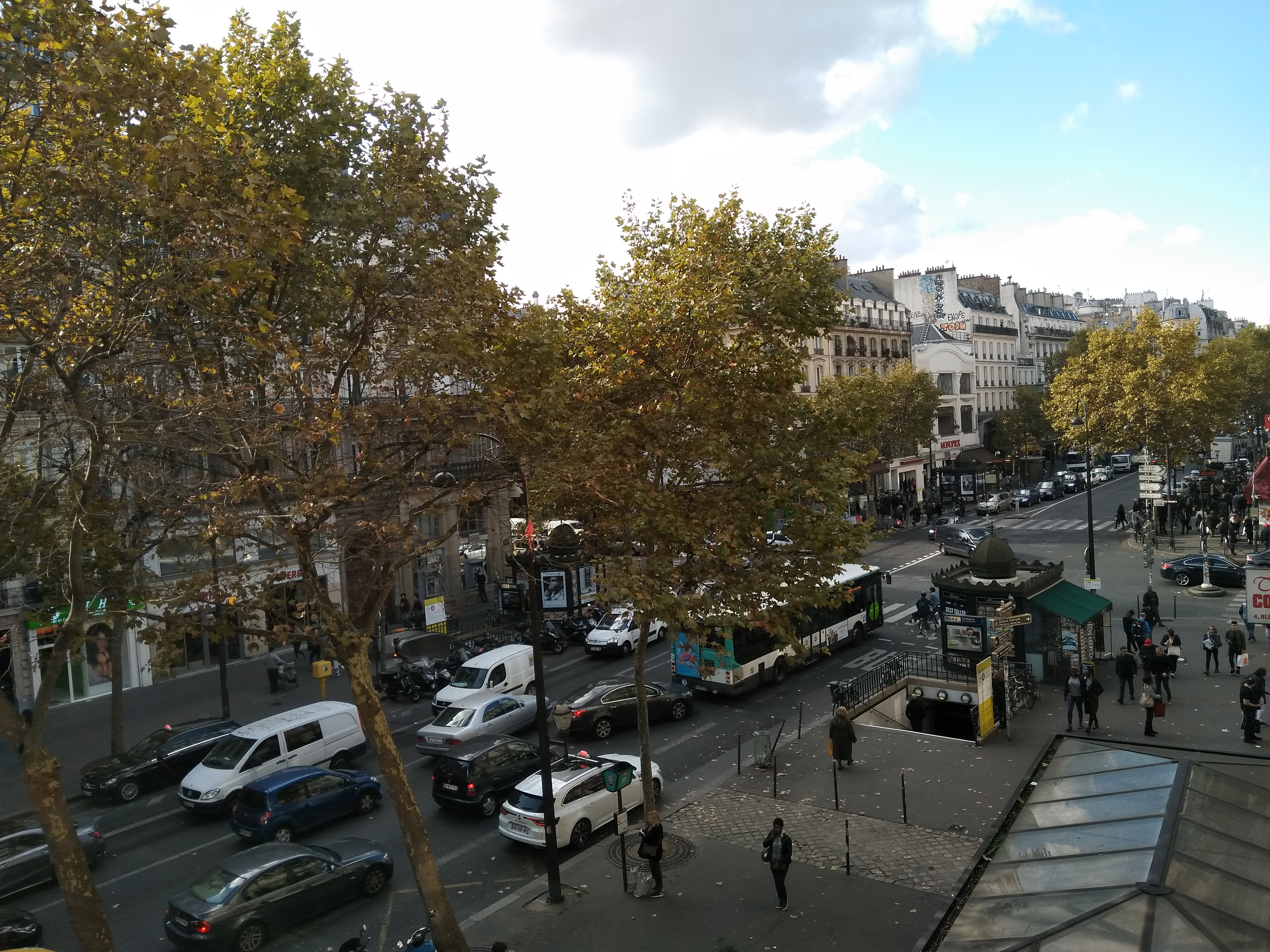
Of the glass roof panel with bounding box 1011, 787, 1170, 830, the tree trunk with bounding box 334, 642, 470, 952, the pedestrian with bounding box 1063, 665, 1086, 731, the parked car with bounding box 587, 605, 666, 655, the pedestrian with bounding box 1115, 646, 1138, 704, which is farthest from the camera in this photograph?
the parked car with bounding box 587, 605, 666, 655

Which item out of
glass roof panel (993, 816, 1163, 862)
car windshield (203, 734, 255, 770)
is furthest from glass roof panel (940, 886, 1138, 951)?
car windshield (203, 734, 255, 770)

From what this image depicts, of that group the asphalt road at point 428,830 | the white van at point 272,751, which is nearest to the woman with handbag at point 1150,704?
the asphalt road at point 428,830

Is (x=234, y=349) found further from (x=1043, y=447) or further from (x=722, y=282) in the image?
(x=1043, y=447)

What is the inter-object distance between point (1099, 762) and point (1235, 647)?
1824cm

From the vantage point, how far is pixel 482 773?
55.1 ft

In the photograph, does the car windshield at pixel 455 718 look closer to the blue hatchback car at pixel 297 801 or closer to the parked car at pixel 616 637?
the blue hatchback car at pixel 297 801

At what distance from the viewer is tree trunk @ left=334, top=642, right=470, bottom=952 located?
434 inches

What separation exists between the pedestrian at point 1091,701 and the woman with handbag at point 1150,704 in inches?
34.0

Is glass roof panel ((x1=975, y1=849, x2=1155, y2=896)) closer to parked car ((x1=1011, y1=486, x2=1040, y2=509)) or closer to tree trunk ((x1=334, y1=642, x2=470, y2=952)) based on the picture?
tree trunk ((x1=334, y1=642, x2=470, y2=952))

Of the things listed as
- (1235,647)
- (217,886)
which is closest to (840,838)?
(217,886)

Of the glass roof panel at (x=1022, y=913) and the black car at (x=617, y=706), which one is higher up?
the glass roof panel at (x=1022, y=913)

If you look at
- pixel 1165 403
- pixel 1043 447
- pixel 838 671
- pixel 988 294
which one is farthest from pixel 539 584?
pixel 988 294

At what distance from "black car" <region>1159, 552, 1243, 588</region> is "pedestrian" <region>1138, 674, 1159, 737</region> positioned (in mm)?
18063

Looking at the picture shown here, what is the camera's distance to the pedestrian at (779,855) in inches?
490
